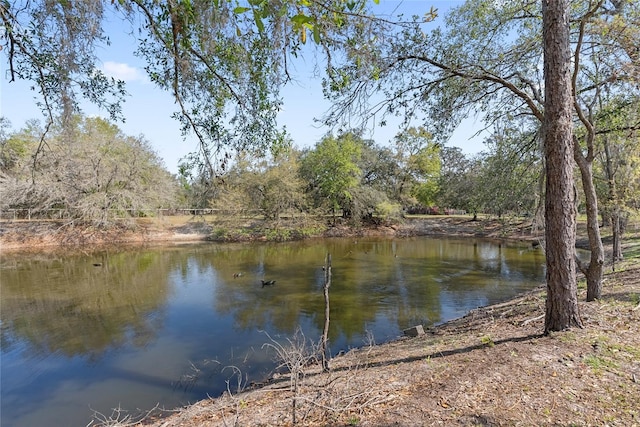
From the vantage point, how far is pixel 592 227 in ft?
18.7

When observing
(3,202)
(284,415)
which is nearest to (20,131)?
(3,202)

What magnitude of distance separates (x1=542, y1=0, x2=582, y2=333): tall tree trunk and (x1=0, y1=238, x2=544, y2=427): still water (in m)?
4.70

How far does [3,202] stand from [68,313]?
58.5 ft

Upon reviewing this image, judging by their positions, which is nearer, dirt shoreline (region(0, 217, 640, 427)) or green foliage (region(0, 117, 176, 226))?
dirt shoreline (region(0, 217, 640, 427))

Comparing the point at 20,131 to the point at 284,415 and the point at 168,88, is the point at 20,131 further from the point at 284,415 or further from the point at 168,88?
the point at 284,415

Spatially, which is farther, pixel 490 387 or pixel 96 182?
pixel 96 182

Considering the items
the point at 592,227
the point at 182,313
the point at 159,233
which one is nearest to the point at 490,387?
the point at 592,227

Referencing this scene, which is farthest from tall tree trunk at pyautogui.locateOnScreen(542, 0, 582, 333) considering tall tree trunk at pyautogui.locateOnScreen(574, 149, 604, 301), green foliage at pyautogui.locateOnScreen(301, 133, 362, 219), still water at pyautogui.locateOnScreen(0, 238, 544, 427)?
green foliage at pyautogui.locateOnScreen(301, 133, 362, 219)

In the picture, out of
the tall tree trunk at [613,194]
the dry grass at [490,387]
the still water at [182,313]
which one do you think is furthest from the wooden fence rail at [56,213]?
the dry grass at [490,387]

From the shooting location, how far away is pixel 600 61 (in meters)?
6.02

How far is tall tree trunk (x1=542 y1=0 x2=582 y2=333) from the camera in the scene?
13.7 ft

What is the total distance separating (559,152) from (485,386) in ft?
9.34

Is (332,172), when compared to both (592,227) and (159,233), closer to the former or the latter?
(159,233)

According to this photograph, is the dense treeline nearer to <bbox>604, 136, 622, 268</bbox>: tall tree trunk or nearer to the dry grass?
<bbox>604, 136, 622, 268</bbox>: tall tree trunk
